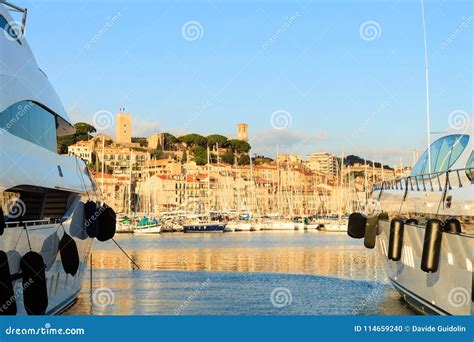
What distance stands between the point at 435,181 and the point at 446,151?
3.17 feet

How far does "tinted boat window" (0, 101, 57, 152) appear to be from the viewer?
11.8 meters

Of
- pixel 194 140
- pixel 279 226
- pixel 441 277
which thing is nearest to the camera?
pixel 441 277

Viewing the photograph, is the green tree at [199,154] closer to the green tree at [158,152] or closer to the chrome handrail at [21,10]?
the green tree at [158,152]

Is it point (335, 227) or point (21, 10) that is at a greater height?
point (21, 10)

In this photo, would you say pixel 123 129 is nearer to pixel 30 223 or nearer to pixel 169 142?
pixel 169 142

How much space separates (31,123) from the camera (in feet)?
43.9

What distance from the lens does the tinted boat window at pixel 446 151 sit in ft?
49.0

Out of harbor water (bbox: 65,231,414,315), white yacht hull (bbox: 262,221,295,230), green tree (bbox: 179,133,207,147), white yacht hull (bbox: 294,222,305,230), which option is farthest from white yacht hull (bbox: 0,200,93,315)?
green tree (bbox: 179,133,207,147)

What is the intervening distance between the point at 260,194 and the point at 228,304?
90.6 meters

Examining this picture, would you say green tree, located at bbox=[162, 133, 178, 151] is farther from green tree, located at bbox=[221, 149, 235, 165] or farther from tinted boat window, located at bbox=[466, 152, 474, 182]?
tinted boat window, located at bbox=[466, 152, 474, 182]

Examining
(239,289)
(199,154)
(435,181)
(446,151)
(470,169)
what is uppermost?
(199,154)

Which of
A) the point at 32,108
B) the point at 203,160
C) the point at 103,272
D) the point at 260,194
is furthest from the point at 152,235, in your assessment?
the point at 203,160

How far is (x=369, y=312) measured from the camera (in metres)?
16.9

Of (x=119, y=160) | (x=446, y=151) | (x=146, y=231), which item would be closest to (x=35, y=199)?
(x=446, y=151)
